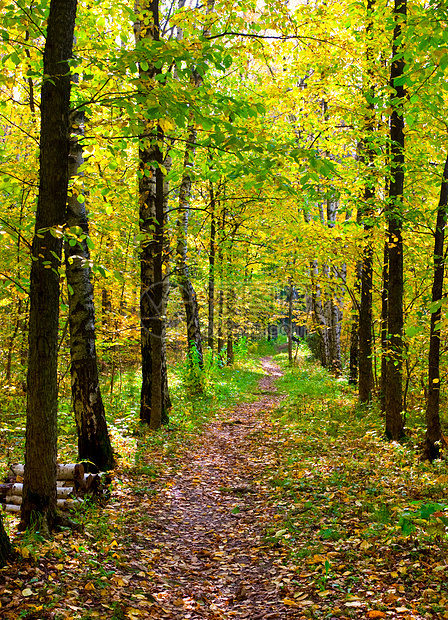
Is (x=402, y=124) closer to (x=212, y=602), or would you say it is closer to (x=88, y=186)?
(x=88, y=186)

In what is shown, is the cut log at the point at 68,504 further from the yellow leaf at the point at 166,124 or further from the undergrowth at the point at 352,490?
the yellow leaf at the point at 166,124

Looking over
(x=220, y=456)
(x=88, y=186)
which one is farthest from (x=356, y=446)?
(x=88, y=186)

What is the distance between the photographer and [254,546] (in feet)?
17.6

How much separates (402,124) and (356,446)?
6.20 m

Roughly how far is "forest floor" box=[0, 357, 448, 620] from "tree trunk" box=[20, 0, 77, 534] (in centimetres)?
114

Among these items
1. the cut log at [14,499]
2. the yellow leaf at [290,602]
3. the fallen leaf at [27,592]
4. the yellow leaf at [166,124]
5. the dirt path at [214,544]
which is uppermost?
the yellow leaf at [166,124]

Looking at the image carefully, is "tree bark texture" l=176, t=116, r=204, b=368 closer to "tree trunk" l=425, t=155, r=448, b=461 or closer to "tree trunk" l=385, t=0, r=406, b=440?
"tree trunk" l=385, t=0, r=406, b=440

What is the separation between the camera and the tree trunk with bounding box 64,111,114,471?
654 centimetres

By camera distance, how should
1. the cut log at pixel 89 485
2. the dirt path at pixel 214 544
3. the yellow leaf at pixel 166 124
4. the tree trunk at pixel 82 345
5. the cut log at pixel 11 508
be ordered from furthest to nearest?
the tree trunk at pixel 82 345, the cut log at pixel 89 485, the cut log at pixel 11 508, the yellow leaf at pixel 166 124, the dirt path at pixel 214 544


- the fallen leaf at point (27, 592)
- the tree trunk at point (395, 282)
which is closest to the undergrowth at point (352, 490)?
the tree trunk at point (395, 282)

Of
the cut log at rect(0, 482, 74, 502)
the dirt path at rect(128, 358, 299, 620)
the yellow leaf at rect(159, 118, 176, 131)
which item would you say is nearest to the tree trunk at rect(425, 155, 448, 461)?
the dirt path at rect(128, 358, 299, 620)

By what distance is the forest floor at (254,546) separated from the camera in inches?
151

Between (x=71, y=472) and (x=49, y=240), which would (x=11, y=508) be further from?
(x=49, y=240)

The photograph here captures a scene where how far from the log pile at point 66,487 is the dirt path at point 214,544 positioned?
0.93 m
